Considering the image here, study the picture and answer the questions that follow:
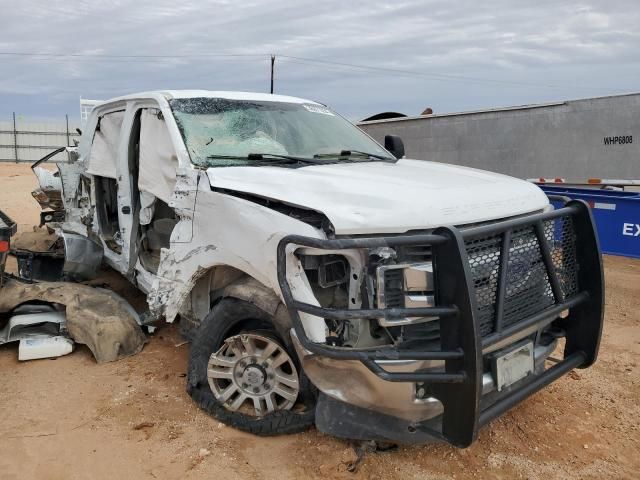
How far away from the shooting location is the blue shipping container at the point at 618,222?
643 centimetres

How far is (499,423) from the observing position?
3.66m

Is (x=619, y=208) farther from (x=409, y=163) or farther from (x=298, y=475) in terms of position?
(x=298, y=475)

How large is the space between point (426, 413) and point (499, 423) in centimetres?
105

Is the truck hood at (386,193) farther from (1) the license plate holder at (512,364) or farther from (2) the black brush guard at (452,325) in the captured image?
(1) the license plate holder at (512,364)

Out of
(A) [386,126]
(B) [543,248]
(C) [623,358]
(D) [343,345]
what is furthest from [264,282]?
(A) [386,126]

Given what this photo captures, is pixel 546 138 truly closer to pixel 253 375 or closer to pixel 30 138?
pixel 253 375

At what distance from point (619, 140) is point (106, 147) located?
9402 mm

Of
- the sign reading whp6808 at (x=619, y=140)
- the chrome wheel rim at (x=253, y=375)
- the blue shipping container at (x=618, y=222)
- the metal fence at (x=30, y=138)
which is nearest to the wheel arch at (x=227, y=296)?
the chrome wheel rim at (x=253, y=375)

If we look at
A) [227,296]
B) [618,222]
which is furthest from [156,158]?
[618,222]

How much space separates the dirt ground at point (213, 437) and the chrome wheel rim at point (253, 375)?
0.19 m

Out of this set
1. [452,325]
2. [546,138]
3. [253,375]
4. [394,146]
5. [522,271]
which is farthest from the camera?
[546,138]

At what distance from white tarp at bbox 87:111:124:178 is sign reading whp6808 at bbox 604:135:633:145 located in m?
9.34

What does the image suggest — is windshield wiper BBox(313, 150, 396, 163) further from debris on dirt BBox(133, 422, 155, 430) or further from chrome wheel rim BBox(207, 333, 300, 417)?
debris on dirt BBox(133, 422, 155, 430)

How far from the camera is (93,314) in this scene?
4.61 metres
